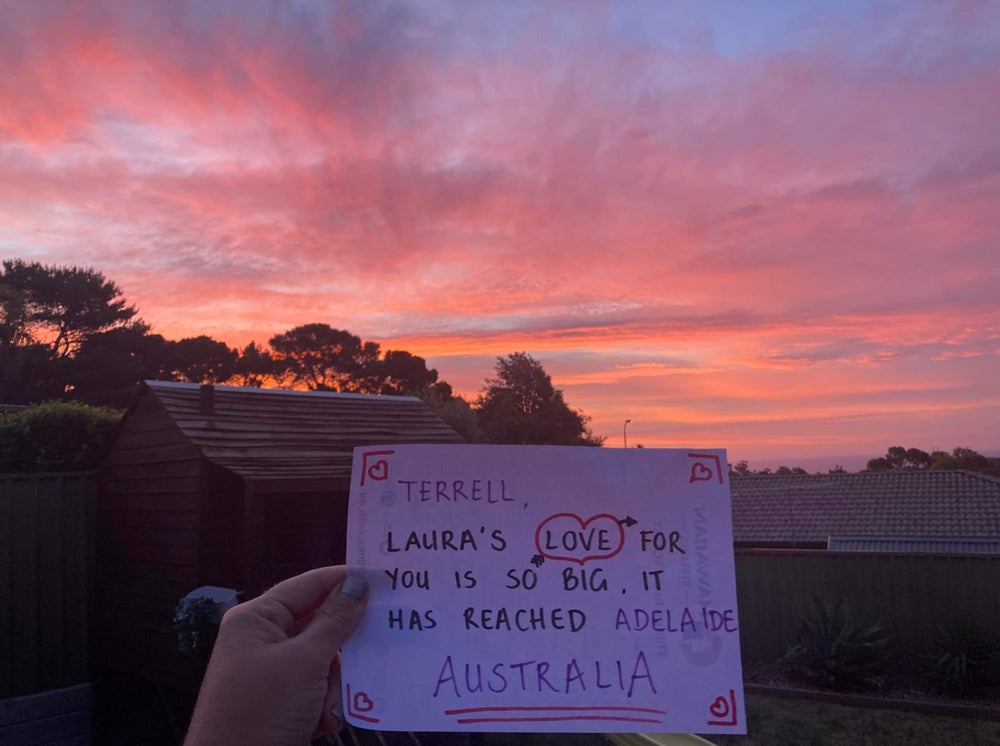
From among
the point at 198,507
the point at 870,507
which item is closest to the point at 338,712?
the point at 198,507

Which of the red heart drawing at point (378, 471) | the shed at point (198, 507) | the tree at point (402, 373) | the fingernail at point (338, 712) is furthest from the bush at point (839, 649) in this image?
the tree at point (402, 373)

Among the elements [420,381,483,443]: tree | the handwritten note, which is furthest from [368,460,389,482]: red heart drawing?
[420,381,483,443]: tree

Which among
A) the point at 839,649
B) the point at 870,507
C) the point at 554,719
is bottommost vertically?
the point at 839,649

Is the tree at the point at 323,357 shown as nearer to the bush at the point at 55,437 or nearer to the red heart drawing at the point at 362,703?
the bush at the point at 55,437

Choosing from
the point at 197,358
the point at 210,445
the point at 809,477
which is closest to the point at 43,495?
the point at 210,445

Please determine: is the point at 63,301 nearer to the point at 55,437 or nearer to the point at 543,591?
the point at 55,437

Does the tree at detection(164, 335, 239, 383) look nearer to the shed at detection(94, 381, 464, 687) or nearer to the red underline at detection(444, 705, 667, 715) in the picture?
the shed at detection(94, 381, 464, 687)

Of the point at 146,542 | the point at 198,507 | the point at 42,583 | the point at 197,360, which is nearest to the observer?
the point at 42,583

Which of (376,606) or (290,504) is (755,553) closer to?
(290,504)
